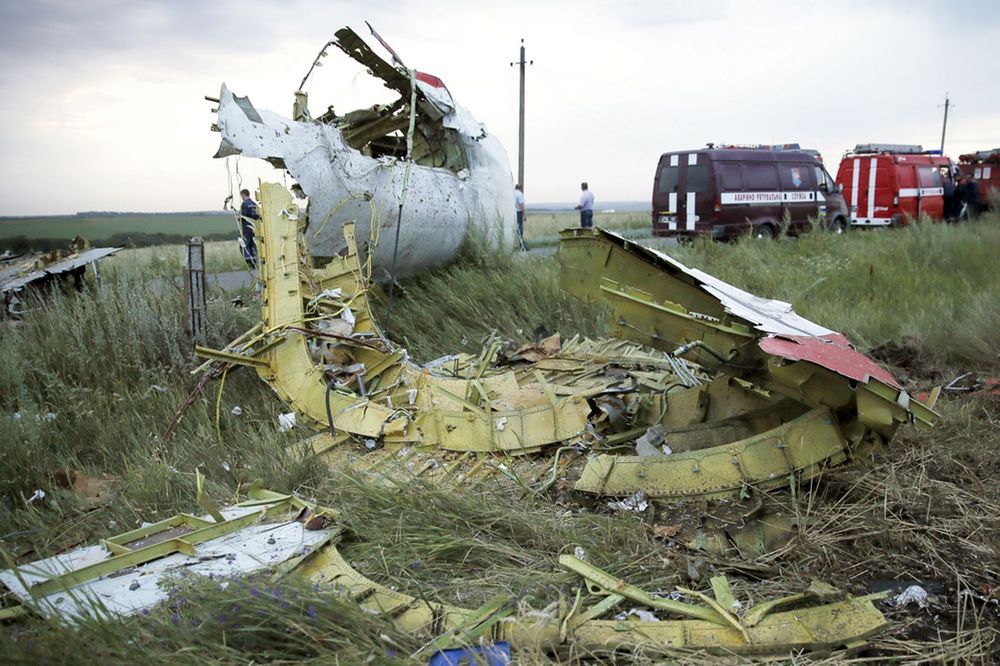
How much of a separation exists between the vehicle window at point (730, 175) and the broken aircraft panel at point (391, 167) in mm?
7103

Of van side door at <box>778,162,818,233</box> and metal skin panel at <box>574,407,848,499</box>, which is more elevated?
van side door at <box>778,162,818,233</box>

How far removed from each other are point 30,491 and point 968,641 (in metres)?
4.90

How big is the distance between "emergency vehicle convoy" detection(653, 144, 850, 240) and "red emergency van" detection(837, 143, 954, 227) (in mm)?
3265

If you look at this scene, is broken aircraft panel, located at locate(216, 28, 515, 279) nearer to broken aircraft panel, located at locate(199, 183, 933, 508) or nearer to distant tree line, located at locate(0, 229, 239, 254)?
broken aircraft panel, located at locate(199, 183, 933, 508)

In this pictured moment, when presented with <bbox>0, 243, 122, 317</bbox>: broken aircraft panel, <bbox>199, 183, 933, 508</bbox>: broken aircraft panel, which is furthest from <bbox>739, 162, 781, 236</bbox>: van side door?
<bbox>0, 243, 122, 317</bbox>: broken aircraft panel

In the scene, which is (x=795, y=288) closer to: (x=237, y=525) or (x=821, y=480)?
(x=821, y=480)

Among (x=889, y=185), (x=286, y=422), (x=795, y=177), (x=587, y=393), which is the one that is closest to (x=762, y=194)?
(x=795, y=177)

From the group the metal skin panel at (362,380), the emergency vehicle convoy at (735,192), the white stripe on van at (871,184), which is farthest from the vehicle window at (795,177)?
the metal skin panel at (362,380)

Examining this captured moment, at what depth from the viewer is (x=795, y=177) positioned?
50.7ft

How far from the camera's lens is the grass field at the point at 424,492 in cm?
241

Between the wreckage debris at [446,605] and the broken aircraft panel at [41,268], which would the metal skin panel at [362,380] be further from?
the broken aircraft panel at [41,268]

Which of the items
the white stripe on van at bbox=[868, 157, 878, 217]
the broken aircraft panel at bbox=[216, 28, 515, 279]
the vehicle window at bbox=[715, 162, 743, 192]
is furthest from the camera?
the white stripe on van at bbox=[868, 157, 878, 217]

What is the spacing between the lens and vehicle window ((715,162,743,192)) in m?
14.2

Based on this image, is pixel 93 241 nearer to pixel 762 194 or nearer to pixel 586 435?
pixel 586 435
